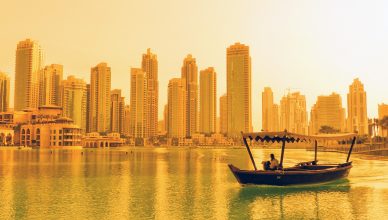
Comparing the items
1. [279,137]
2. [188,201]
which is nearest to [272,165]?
[279,137]

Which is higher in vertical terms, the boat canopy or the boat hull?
the boat canopy

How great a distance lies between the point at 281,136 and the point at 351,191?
23.9ft

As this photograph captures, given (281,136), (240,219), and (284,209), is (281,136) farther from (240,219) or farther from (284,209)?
(240,219)

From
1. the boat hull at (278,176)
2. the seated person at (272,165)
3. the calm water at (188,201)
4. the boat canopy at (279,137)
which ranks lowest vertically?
the calm water at (188,201)

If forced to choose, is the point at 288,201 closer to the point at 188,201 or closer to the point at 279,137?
the point at 279,137

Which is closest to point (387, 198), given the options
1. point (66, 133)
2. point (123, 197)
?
point (123, 197)

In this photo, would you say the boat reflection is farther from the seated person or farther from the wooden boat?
the seated person

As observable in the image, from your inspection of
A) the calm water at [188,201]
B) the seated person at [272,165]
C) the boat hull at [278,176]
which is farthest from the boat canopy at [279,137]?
the calm water at [188,201]

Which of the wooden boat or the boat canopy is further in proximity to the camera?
the boat canopy

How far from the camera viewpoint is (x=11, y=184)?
→ 3606 centimetres

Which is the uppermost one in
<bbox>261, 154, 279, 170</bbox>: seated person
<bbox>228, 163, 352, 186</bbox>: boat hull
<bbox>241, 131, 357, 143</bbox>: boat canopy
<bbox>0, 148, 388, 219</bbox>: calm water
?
<bbox>241, 131, 357, 143</bbox>: boat canopy

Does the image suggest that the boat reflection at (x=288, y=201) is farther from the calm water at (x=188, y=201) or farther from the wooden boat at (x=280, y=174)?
the wooden boat at (x=280, y=174)

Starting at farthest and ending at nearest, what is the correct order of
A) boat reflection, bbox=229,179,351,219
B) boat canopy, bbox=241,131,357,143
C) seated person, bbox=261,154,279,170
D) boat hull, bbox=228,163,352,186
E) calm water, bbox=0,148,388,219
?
→ seated person, bbox=261,154,279,170 < boat canopy, bbox=241,131,357,143 < boat hull, bbox=228,163,352,186 < boat reflection, bbox=229,179,351,219 < calm water, bbox=0,148,388,219

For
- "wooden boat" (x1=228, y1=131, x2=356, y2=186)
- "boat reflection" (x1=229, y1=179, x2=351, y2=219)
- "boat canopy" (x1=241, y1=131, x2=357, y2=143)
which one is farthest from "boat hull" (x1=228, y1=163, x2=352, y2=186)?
"boat canopy" (x1=241, y1=131, x2=357, y2=143)
